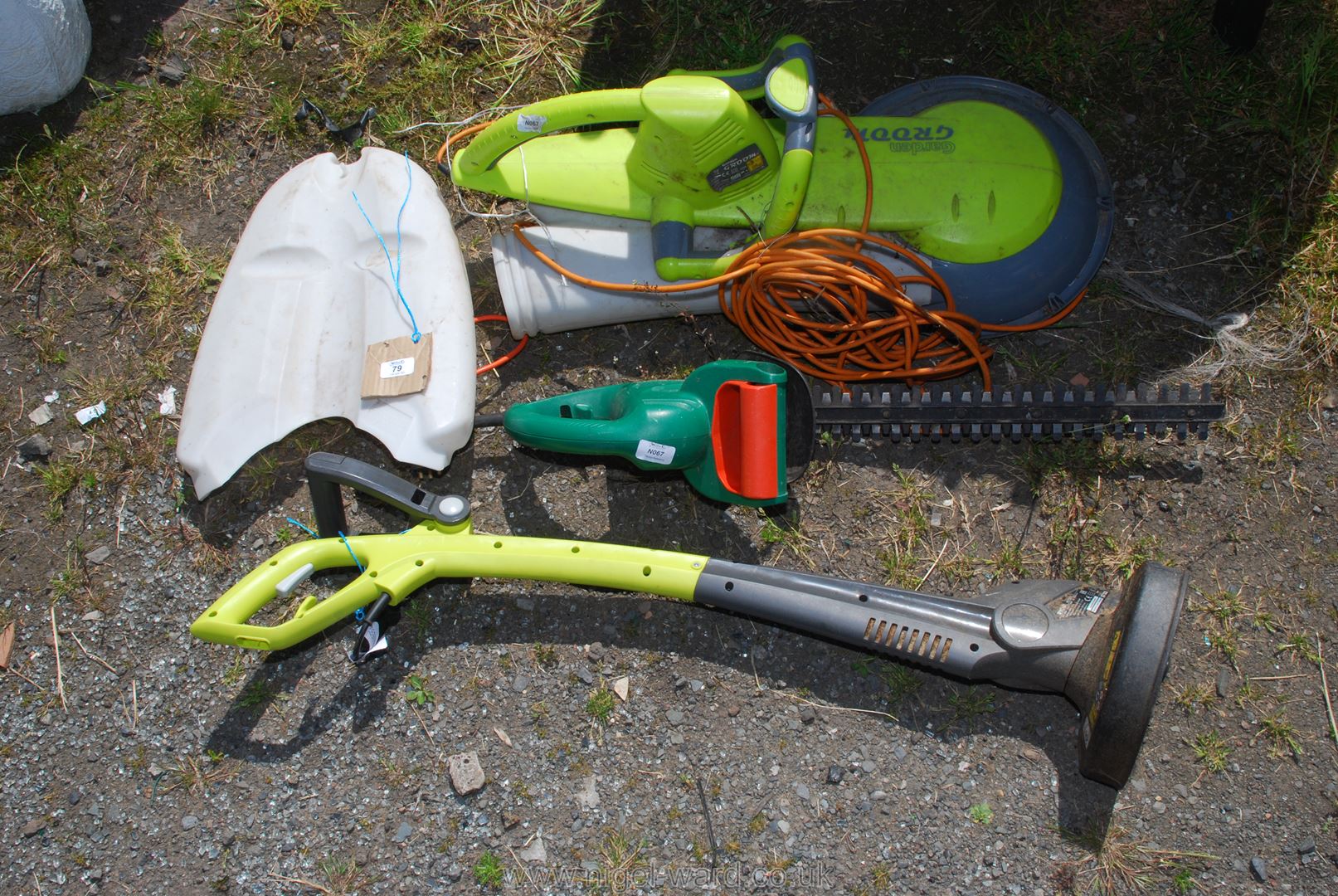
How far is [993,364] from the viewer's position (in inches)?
105

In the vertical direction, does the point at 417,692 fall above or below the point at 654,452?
below

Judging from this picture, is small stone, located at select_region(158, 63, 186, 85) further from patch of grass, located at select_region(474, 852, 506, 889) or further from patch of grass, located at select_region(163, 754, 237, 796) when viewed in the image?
patch of grass, located at select_region(474, 852, 506, 889)

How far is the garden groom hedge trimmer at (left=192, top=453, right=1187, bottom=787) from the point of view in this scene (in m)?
2.15

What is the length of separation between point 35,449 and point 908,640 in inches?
95.1

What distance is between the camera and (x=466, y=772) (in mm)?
2367

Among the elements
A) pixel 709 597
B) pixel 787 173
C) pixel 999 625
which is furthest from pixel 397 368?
pixel 999 625

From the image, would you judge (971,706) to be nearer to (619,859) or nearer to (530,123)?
(619,859)

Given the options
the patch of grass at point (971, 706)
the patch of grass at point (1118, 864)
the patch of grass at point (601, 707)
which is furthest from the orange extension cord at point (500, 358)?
the patch of grass at point (1118, 864)

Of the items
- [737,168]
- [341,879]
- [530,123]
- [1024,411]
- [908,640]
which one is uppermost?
[530,123]

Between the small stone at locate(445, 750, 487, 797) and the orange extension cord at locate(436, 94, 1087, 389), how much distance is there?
1245 millimetres

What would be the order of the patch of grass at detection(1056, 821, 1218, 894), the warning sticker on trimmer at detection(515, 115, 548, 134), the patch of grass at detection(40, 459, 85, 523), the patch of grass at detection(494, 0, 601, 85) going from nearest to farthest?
the patch of grass at detection(1056, 821, 1218, 894), the warning sticker on trimmer at detection(515, 115, 548, 134), the patch of grass at detection(40, 459, 85, 523), the patch of grass at detection(494, 0, 601, 85)

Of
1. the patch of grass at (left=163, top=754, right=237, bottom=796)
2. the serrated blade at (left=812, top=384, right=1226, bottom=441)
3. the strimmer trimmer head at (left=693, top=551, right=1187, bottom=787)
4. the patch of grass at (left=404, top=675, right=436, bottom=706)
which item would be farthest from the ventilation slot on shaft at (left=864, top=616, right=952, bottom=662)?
the patch of grass at (left=163, top=754, right=237, bottom=796)

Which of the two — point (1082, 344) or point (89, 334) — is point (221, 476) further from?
point (1082, 344)

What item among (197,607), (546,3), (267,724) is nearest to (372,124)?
(546,3)
